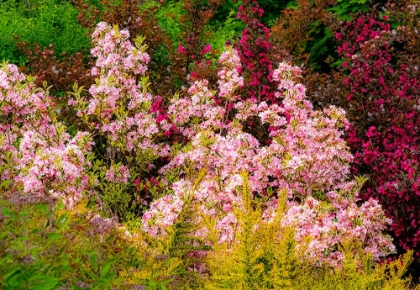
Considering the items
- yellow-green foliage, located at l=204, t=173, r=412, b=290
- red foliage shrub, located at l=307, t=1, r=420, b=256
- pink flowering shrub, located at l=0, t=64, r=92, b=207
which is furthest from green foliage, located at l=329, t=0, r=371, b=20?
yellow-green foliage, located at l=204, t=173, r=412, b=290

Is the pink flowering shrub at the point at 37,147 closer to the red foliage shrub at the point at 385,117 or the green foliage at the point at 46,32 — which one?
the red foliage shrub at the point at 385,117

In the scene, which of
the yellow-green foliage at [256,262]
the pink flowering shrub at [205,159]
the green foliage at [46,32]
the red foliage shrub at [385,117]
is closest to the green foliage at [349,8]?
the red foliage shrub at [385,117]

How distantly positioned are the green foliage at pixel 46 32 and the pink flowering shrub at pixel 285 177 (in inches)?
168

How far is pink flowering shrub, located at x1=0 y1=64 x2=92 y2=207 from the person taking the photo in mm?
4664

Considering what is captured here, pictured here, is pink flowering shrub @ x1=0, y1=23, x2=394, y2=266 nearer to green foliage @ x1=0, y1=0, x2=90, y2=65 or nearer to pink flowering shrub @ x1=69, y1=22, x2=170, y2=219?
pink flowering shrub @ x1=69, y1=22, x2=170, y2=219

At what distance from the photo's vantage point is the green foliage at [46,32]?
9.62m

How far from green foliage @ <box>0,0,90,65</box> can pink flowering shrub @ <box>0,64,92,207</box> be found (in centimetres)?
363

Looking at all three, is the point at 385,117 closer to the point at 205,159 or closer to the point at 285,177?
the point at 285,177

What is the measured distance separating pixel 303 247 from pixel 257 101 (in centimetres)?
336

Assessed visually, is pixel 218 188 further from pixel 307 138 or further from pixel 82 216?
pixel 82 216

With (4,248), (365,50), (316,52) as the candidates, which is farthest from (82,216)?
(316,52)

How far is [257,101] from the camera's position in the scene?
6.95m

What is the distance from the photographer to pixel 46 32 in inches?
393

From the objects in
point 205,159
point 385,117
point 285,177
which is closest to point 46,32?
point 385,117
